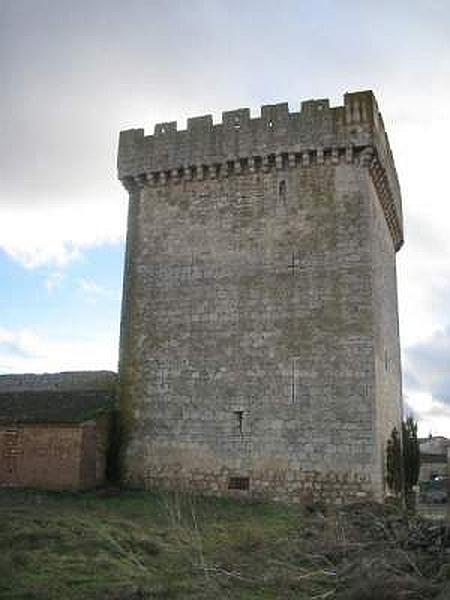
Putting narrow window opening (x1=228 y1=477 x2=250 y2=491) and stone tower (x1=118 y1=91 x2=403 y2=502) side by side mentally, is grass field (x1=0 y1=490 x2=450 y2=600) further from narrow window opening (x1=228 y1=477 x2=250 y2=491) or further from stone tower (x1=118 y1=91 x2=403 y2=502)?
stone tower (x1=118 y1=91 x2=403 y2=502)

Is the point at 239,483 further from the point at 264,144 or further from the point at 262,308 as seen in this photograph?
the point at 264,144

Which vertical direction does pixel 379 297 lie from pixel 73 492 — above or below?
above

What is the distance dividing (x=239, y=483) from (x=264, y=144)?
8.73 metres

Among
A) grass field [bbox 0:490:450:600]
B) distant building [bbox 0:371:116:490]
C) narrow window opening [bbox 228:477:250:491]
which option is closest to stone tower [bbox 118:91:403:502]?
narrow window opening [bbox 228:477:250:491]

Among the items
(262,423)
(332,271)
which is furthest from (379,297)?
(262,423)

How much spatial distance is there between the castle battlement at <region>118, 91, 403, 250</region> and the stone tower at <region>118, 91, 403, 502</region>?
0.04 meters

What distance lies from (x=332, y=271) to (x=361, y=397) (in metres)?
3.18

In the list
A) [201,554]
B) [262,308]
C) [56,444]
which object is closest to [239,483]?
[262,308]

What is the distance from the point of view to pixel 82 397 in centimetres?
1870

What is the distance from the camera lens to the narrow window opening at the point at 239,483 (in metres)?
15.9

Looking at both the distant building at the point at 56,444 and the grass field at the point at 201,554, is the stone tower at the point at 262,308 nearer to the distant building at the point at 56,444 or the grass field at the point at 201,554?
the distant building at the point at 56,444

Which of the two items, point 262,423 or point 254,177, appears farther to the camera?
point 254,177

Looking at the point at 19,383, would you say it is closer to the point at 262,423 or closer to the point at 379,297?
the point at 262,423

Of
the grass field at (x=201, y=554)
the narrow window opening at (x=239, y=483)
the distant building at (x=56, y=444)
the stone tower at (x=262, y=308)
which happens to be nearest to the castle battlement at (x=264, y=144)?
the stone tower at (x=262, y=308)
